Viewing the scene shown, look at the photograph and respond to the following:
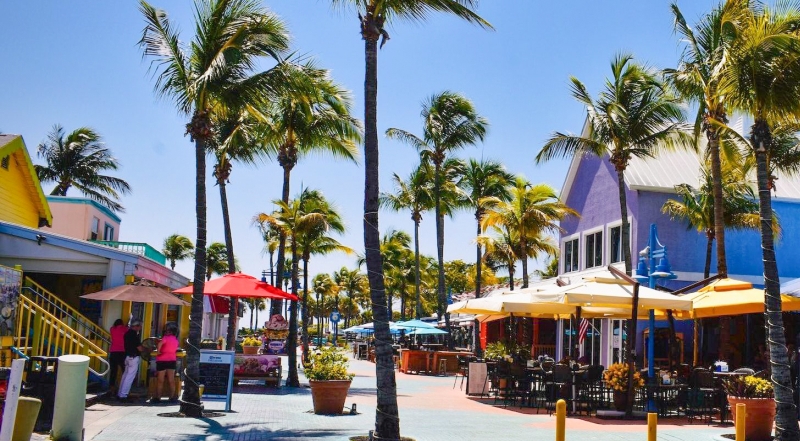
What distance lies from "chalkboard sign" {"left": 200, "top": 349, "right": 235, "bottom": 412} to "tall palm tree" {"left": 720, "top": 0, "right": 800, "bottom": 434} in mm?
9263

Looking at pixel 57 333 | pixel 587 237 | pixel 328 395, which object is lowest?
pixel 328 395

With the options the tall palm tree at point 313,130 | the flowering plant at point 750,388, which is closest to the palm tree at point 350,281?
the tall palm tree at point 313,130

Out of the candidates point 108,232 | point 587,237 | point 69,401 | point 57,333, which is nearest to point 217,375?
point 57,333

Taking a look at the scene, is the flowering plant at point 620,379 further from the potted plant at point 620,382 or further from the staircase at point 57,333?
the staircase at point 57,333

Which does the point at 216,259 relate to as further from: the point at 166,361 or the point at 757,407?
the point at 757,407

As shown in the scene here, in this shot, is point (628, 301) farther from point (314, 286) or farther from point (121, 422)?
point (314, 286)

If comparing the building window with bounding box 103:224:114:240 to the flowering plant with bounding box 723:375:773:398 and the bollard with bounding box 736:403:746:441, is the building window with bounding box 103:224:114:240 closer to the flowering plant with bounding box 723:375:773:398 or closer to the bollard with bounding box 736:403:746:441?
the flowering plant with bounding box 723:375:773:398

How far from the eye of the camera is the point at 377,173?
11.1m

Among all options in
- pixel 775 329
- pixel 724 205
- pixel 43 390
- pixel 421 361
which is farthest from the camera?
pixel 421 361

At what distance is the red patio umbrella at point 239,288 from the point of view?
1931 centimetres

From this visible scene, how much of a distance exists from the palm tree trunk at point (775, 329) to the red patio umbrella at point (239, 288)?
461 inches

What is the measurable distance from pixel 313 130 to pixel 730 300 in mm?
12558

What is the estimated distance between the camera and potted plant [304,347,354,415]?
14.7 meters

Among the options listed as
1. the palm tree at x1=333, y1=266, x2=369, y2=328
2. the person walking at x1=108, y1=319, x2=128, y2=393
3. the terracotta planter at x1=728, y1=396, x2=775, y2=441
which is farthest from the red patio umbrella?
the palm tree at x1=333, y1=266, x2=369, y2=328
